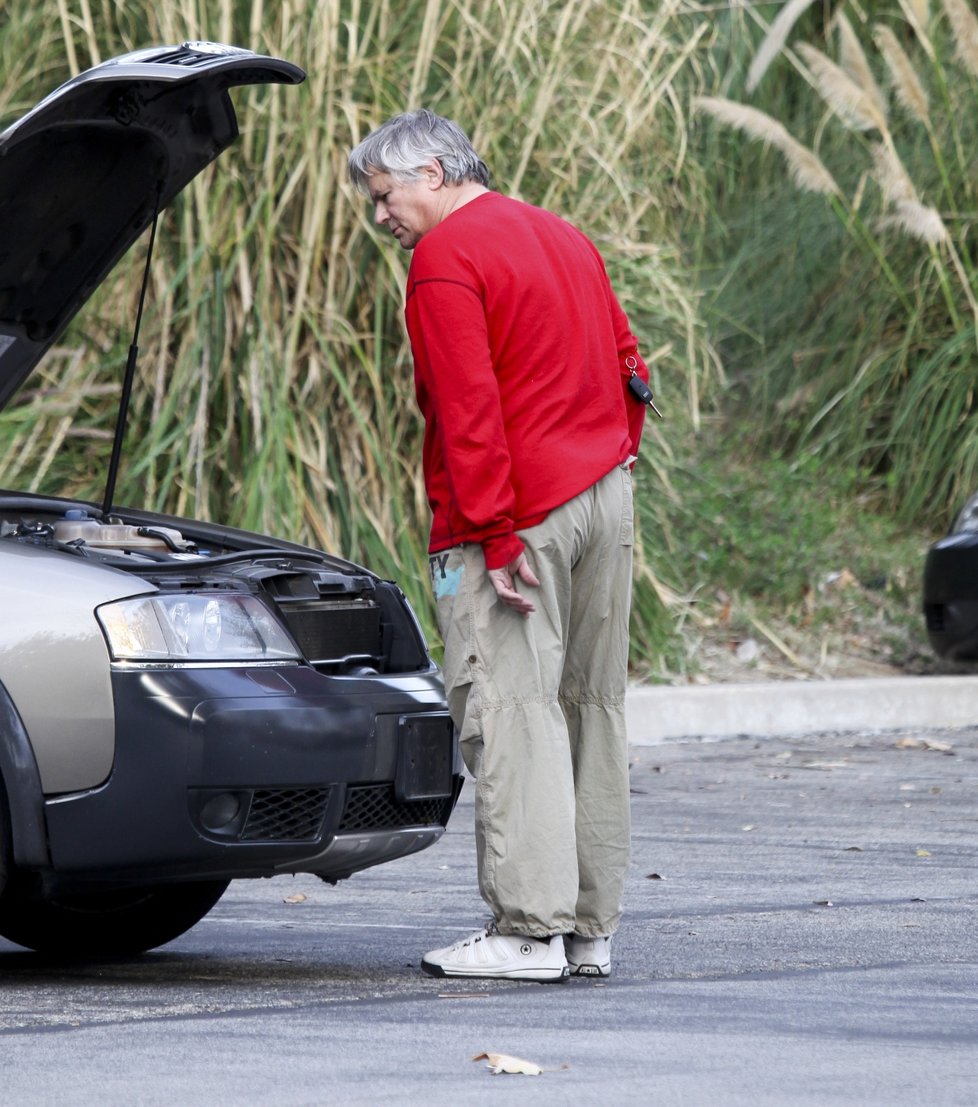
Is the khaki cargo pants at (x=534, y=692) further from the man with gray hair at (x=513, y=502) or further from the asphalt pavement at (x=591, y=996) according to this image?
the asphalt pavement at (x=591, y=996)

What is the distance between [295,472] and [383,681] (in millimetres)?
4828

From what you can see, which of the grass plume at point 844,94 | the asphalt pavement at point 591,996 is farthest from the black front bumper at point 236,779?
the grass plume at point 844,94

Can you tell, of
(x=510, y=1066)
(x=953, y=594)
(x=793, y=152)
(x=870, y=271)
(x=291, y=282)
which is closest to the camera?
(x=510, y=1066)

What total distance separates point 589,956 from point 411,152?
5.55 ft

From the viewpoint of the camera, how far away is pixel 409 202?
4590 millimetres

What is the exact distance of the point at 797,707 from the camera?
9758 mm

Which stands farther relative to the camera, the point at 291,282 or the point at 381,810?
the point at 291,282

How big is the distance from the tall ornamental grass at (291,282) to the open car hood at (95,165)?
12.5ft

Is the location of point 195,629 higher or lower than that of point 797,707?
higher

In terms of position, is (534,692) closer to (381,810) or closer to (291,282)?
(381,810)

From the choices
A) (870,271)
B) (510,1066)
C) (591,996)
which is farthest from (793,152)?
(510,1066)

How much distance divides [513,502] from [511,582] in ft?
0.53

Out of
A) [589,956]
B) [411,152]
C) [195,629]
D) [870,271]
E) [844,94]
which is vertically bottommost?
[870,271]

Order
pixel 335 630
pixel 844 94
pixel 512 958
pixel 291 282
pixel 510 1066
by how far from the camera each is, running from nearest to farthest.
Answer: pixel 510 1066 → pixel 512 958 → pixel 335 630 → pixel 291 282 → pixel 844 94
